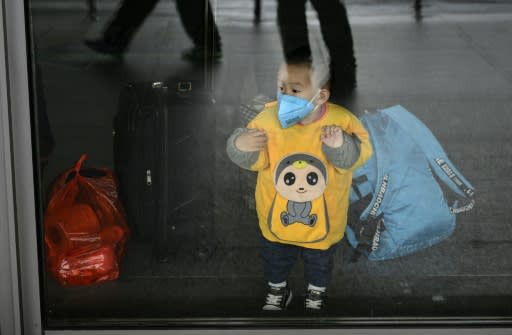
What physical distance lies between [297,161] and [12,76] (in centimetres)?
105

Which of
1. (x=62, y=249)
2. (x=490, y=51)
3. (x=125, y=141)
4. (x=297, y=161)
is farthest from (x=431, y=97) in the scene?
(x=62, y=249)

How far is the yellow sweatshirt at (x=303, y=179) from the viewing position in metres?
3.28

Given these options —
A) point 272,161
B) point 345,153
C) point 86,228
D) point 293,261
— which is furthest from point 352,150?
point 86,228

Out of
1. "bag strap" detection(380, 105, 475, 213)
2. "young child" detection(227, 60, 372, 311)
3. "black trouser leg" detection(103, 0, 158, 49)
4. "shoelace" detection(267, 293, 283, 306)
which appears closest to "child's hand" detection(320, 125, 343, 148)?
"young child" detection(227, 60, 372, 311)

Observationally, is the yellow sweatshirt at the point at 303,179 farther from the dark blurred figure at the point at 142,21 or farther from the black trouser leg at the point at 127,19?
the black trouser leg at the point at 127,19

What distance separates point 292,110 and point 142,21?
0.67 m

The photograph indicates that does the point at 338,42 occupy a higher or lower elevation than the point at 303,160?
higher

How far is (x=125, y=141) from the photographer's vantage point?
11.6 feet

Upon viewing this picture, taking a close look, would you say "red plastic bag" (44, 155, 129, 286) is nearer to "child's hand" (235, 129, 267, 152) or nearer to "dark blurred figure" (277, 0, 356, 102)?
"child's hand" (235, 129, 267, 152)

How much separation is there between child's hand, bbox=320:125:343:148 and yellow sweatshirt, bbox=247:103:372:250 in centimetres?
2

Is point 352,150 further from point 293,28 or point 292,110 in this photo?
Answer: point 293,28

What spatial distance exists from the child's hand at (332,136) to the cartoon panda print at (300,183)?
0.08 meters

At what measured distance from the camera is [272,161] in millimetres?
3318

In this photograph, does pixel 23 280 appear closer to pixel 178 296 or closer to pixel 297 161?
pixel 178 296
